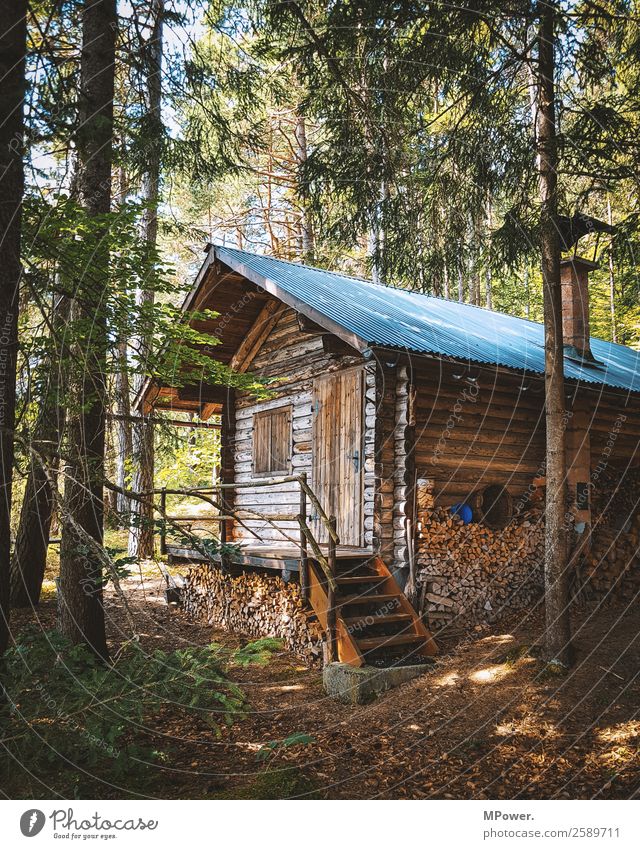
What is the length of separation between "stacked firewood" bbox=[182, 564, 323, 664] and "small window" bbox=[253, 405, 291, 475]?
2.16m

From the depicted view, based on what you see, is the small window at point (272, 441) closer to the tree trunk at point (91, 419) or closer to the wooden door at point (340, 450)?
the wooden door at point (340, 450)

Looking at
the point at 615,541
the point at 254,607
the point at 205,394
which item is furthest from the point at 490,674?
the point at 205,394

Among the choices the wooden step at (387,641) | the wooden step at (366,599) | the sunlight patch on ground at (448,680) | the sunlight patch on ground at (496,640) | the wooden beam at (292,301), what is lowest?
the sunlight patch on ground at (496,640)

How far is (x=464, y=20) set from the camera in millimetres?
5691

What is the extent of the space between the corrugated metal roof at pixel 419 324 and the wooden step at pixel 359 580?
2.89m

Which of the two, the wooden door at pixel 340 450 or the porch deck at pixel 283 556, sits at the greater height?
the wooden door at pixel 340 450

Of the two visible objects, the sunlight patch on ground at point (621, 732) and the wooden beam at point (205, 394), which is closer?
the sunlight patch on ground at point (621, 732)

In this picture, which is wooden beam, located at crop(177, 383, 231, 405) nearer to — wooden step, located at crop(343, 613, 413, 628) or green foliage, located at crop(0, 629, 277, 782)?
wooden step, located at crop(343, 613, 413, 628)

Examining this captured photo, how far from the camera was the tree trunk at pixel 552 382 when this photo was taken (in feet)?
19.4

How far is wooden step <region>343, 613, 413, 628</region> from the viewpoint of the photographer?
23.1 ft

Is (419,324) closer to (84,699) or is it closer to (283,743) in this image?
(283,743)

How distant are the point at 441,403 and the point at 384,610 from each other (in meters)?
3.07

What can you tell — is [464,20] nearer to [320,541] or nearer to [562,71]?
[562,71]

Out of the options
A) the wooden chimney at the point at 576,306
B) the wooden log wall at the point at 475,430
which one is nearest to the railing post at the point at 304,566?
the wooden log wall at the point at 475,430
